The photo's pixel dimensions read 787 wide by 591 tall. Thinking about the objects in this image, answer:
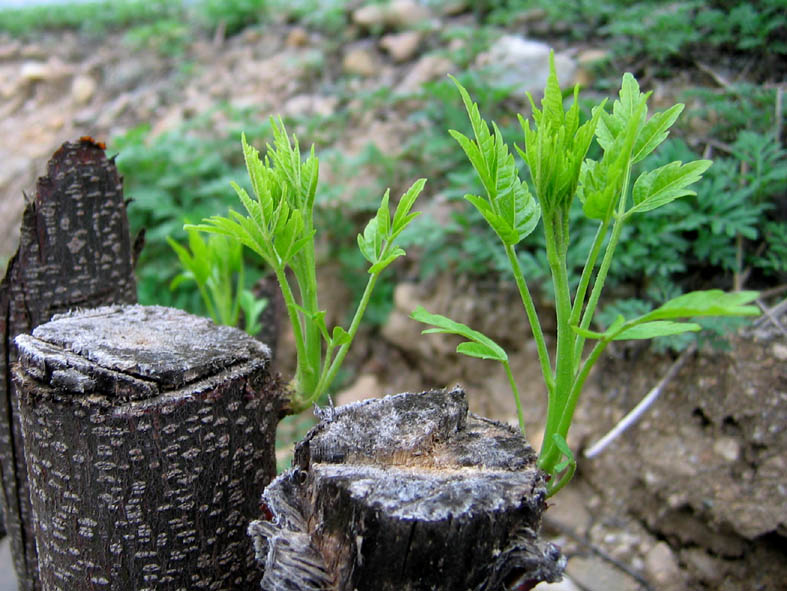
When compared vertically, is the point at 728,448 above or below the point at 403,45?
below

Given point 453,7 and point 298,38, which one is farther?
point 298,38

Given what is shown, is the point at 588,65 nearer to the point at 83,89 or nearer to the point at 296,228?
the point at 296,228

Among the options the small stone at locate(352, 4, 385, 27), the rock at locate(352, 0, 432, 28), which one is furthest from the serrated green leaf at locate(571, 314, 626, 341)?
the small stone at locate(352, 4, 385, 27)

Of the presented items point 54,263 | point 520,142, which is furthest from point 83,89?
point 54,263

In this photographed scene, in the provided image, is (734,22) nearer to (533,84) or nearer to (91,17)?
(533,84)

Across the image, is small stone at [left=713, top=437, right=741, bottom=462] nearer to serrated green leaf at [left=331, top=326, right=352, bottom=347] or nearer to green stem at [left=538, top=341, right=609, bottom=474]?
green stem at [left=538, top=341, right=609, bottom=474]

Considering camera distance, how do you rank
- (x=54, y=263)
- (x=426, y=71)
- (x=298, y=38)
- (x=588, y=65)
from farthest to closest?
(x=298, y=38), (x=426, y=71), (x=588, y=65), (x=54, y=263)
